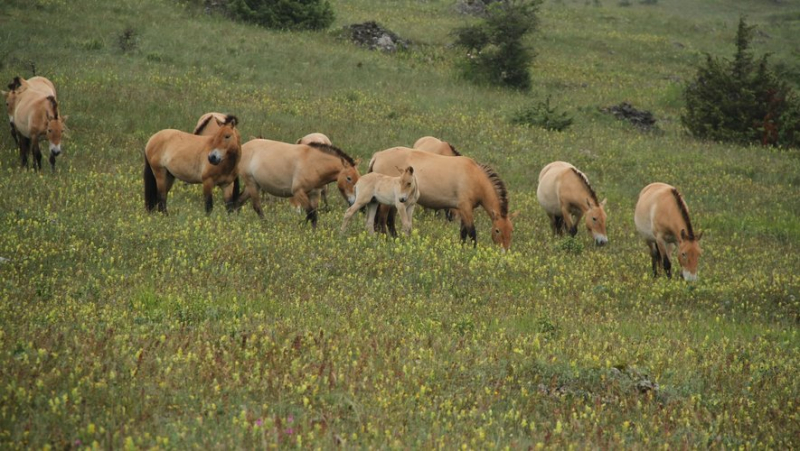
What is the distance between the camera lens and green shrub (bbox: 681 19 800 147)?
35.6 m

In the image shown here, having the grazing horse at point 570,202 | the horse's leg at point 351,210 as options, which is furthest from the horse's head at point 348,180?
the grazing horse at point 570,202

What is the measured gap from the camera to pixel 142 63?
111ft

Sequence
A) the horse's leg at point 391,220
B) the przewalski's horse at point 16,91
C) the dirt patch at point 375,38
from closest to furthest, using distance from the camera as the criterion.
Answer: the horse's leg at point 391,220
the przewalski's horse at point 16,91
the dirt patch at point 375,38

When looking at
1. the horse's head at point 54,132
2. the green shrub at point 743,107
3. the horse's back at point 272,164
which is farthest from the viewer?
the green shrub at point 743,107

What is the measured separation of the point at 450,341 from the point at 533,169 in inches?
703

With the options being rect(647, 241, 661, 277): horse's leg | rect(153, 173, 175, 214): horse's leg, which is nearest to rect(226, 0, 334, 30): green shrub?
rect(153, 173, 175, 214): horse's leg

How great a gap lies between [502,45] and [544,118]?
23.8 ft

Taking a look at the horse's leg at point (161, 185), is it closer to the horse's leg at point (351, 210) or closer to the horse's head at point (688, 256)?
the horse's leg at point (351, 210)

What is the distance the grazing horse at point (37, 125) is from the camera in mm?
20109

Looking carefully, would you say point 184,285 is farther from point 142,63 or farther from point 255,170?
point 142,63

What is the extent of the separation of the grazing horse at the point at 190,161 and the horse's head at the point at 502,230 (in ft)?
17.2

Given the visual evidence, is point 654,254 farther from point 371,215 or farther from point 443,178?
point 371,215

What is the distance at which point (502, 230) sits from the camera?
17422mm

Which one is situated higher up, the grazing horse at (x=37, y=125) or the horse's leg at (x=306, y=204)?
the grazing horse at (x=37, y=125)
